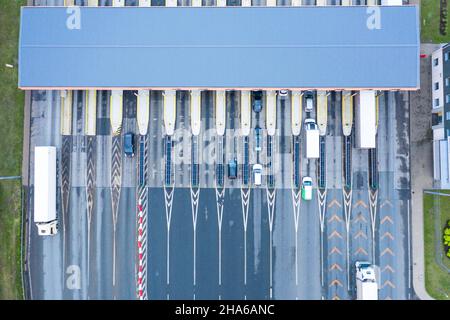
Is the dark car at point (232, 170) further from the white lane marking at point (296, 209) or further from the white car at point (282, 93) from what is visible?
the white car at point (282, 93)

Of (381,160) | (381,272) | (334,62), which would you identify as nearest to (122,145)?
(334,62)

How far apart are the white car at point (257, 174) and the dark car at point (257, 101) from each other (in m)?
6.25

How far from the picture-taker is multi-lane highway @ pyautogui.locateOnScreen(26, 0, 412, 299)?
37656 millimetres

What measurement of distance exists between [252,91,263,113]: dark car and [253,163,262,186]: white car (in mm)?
6247

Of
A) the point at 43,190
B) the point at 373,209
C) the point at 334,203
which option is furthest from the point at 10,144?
the point at 373,209

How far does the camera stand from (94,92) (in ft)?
125

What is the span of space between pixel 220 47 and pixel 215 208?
1741cm

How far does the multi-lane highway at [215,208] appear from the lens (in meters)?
37.7

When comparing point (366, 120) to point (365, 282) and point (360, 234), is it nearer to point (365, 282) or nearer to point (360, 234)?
point (360, 234)

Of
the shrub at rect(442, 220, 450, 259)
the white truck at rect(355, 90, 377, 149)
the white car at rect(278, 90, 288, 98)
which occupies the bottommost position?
the shrub at rect(442, 220, 450, 259)

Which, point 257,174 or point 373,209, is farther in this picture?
point 373,209

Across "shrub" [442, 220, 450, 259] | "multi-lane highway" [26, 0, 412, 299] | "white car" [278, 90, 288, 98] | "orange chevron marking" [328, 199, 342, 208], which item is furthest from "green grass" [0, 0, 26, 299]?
"shrub" [442, 220, 450, 259]

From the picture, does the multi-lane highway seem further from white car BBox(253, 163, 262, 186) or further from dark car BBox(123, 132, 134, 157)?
dark car BBox(123, 132, 134, 157)

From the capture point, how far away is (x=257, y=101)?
3753cm
